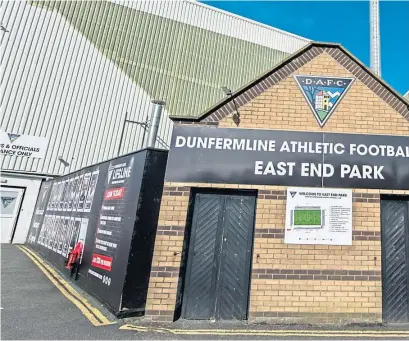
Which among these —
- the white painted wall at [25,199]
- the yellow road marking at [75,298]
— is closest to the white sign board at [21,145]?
the white painted wall at [25,199]

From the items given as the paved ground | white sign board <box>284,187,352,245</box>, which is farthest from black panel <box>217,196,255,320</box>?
white sign board <box>284,187,352,245</box>

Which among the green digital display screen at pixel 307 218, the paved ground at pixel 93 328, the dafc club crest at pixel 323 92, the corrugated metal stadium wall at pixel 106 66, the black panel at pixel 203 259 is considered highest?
the corrugated metal stadium wall at pixel 106 66

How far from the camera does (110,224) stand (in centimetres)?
663

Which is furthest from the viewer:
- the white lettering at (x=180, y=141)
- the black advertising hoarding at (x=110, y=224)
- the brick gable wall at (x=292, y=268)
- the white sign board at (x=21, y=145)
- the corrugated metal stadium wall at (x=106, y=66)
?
the corrugated metal stadium wall at (x=106, y=66)

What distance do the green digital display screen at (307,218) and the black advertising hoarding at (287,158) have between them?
59 cm

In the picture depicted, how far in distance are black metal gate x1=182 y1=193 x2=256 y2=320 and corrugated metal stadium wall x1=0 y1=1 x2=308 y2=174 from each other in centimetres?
1384

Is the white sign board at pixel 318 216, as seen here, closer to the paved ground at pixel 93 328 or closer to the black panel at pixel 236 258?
the black panel at pixel 236 258

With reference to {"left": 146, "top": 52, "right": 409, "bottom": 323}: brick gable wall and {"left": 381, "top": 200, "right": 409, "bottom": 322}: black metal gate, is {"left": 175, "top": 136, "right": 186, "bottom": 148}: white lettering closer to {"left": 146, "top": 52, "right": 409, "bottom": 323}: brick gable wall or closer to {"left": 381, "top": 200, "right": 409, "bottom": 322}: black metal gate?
{"left": 146, "top": 52, "right": 409, "bottom": 323}: brick gable wall

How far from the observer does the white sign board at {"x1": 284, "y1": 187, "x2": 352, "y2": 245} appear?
595 cm

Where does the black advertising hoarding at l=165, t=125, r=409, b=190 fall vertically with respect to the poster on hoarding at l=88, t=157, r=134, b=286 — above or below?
above

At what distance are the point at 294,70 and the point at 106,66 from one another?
15.9m

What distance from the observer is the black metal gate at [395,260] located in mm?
5855

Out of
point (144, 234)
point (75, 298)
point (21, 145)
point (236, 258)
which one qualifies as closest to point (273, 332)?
point (236, 258)

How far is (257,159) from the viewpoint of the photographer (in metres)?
6.29
